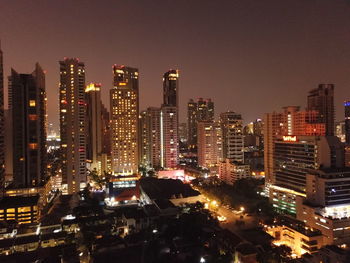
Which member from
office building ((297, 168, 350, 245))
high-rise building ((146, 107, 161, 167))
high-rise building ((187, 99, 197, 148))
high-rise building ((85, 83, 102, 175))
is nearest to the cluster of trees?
office building ((297, 168, 350, 245))

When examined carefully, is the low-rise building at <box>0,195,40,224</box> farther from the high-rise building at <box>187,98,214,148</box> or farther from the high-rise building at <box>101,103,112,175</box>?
the high-rise building at <box>187,98,214,148</box>

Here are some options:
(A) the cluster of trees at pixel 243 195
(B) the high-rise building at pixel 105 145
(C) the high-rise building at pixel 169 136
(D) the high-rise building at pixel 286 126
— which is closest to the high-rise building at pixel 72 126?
(B) the high-rise building at pixel 105 145

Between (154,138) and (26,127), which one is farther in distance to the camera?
(154,138)

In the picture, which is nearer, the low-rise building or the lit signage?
the low-rise building

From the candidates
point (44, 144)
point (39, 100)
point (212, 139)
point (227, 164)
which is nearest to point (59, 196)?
point (44, 144)

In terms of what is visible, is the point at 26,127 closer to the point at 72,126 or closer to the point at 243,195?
the point at 72,126

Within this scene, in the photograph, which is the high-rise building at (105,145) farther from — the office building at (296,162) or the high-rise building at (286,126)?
the office building at (296,162)

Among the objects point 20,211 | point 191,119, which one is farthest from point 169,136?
point 191,119
